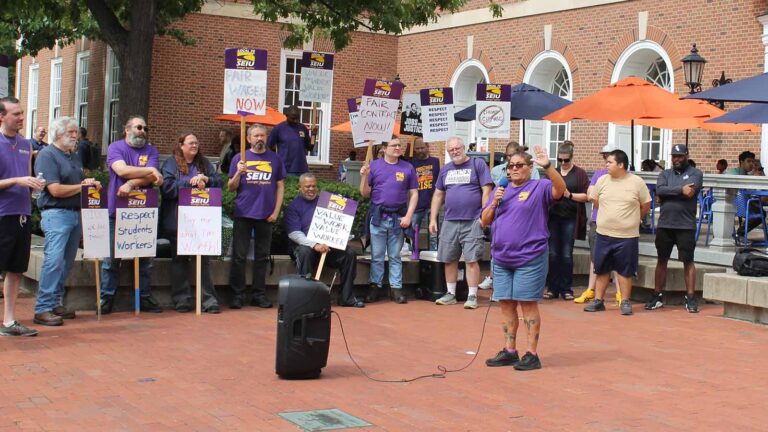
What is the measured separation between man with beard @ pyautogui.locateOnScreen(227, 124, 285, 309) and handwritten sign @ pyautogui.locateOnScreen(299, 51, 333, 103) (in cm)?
357

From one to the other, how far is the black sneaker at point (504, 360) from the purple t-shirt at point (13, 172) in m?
4.34

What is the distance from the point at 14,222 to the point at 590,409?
532cm

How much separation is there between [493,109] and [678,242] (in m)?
3.04

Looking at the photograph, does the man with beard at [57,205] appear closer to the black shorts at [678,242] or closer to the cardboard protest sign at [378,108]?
the cardboard protest sign at [378,108]

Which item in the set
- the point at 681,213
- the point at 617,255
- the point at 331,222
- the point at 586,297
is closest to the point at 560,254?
the point at 586,297

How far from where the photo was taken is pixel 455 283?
42.6 feet

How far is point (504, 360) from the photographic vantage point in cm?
916

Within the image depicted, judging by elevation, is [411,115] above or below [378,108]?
above

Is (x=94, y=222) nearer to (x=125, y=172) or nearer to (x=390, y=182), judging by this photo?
(x=125, y=172)

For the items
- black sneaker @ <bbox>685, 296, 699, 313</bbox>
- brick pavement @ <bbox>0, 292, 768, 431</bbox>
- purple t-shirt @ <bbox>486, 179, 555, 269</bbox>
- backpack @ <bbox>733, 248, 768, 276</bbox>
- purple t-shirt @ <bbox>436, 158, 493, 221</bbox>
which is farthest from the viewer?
black sneaker @ <bbox>685, 296, 699, 313</bbox>

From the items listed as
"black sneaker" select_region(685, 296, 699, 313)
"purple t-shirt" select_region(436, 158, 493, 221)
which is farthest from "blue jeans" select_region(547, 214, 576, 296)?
"black sneaker" select_region(685, 296, 699, 313)

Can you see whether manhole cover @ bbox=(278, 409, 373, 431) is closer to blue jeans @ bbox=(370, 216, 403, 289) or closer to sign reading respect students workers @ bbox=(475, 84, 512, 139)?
blue jeans @ bbox=(370, 216, 403, 289)

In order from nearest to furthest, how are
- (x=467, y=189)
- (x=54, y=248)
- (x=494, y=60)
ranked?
1. (x=54, y=248)
2. (x=467, y=189)
3. (x=494, y=60)

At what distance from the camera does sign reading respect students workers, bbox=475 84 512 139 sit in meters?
14.3
